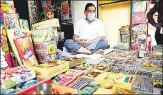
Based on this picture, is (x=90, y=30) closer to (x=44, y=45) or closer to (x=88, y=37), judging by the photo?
(x=88, y=37)

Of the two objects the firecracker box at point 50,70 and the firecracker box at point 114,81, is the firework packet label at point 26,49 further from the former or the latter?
the firecracker box at point 114,81

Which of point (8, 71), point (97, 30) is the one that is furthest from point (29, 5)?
point (8, 71)

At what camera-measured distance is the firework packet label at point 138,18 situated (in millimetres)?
2619

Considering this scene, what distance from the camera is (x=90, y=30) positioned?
8.55 feet

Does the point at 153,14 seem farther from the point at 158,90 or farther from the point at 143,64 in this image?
the point at 158,90

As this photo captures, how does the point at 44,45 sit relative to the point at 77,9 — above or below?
below

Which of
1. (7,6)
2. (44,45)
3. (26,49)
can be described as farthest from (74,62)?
(7,6)

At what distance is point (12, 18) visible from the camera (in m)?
1.47

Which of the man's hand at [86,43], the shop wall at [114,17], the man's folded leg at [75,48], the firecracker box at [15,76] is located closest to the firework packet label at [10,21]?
the firecracker box at [15,76]

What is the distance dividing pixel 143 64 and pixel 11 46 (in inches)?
44.6

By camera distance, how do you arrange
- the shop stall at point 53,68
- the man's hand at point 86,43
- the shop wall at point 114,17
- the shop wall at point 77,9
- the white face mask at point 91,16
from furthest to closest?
the shop wall at point 77,9, the shop wall at point 114,17, the white face mask at point 91,16, the man's hand at point 86,43, the shop stall at point 53,68

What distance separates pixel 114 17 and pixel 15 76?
247 cm

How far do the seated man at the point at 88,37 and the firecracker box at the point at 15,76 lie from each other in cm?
118

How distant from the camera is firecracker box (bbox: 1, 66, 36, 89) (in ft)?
3.19
